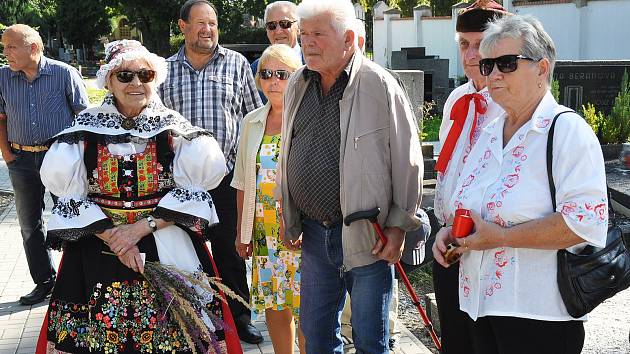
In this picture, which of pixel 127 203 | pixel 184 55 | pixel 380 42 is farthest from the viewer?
pixel 380 42

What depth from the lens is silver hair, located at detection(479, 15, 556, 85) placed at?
106 inches

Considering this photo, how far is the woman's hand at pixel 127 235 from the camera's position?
355 cm

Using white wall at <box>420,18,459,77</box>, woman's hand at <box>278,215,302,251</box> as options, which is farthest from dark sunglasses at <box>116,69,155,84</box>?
white wall at <box>420,18,459,77</box>

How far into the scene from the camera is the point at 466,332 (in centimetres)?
317

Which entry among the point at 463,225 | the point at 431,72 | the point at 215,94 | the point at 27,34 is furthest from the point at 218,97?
the point at 431,72

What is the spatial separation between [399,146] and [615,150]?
24.8ft

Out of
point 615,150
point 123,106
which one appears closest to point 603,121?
point 615,150

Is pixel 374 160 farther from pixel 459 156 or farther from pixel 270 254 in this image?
pixel 270 254

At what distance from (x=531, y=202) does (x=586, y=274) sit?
0.99 feet

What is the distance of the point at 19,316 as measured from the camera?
566cm

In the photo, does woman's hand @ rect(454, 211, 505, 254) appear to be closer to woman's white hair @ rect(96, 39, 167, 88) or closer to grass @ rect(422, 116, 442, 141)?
woman's white hair @ rect(96, 39, 167, 88)

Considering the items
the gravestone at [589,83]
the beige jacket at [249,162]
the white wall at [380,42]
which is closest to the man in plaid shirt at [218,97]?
the beige jacket at [249,162]

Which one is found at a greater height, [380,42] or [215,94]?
[380,42]

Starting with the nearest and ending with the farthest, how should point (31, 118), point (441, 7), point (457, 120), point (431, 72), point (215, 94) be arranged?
point (457, 120), point (215, 94), point (31, 118), point (431, 72), point (441, 7)
